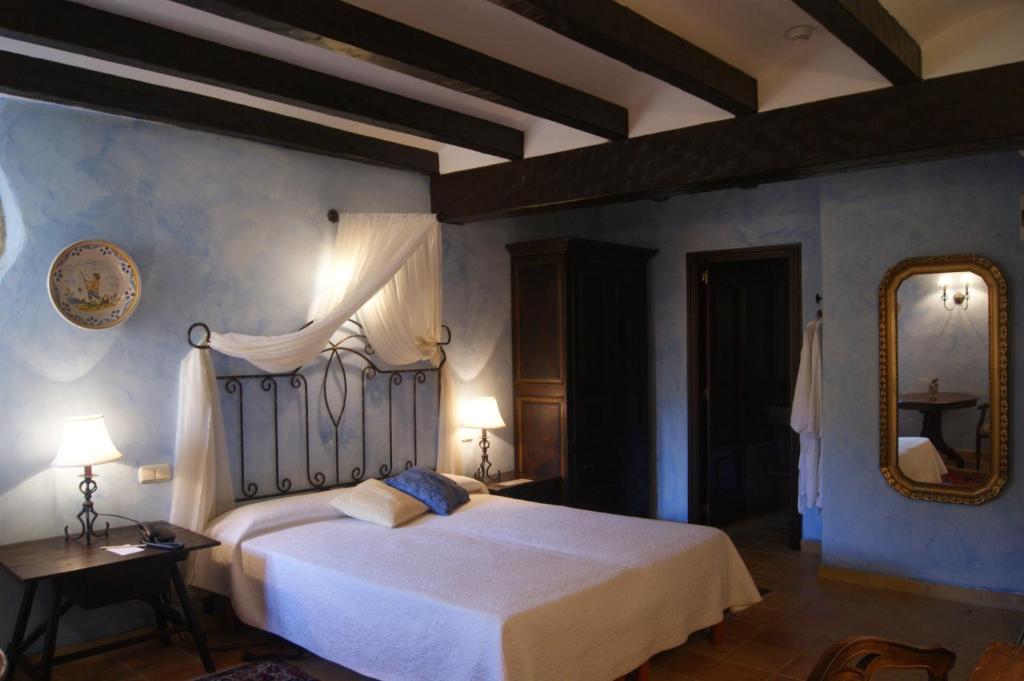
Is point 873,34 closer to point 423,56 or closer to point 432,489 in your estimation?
point 423,56

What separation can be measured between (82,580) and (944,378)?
452 cm

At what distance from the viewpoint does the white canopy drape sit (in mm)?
4188

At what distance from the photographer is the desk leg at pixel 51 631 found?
3.33 meters

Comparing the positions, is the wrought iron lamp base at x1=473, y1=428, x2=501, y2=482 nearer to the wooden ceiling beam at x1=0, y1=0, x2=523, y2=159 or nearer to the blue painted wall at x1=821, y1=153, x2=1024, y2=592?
the wooden ceiling beam at x1=0, y1=0, x2=523, y2=159

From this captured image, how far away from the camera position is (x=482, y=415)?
557 centimetres

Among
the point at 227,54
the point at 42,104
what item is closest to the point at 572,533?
the point at 227,54

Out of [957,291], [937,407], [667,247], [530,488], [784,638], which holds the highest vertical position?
[667,247]

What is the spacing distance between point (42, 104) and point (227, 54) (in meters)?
1.01

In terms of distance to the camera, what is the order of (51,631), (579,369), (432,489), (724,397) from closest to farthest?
(51,631), (432,489), (579,369), (724,397)

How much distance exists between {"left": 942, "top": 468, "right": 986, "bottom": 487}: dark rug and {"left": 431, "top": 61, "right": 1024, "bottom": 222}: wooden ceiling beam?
1.95 m

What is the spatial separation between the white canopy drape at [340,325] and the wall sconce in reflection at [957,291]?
292 cm

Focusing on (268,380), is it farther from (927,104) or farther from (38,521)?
(927,104)

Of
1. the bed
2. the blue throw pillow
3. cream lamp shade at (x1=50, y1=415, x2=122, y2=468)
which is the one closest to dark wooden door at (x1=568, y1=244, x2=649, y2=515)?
the bed

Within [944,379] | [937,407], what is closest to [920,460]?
[937,407]
